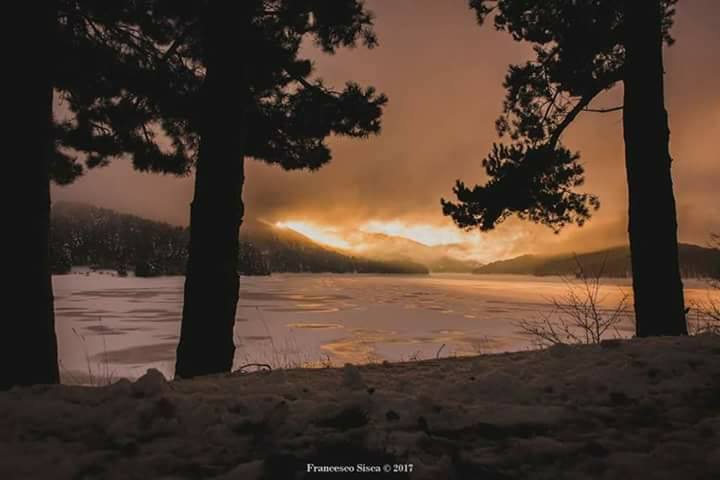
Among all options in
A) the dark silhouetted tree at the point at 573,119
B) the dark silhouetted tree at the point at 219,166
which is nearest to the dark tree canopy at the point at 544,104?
the dark silhouetted tree at the point at 573,119

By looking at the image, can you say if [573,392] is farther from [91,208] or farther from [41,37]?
[91,208]

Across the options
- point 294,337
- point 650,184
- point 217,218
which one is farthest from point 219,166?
point 294,337

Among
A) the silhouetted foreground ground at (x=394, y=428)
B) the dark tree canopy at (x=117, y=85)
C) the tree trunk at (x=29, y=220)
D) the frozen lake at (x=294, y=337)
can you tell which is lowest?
the frozen lake at (x=294, y=337)

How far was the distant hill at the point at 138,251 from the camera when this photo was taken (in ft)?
322

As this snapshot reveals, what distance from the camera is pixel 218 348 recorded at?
14.4 feet

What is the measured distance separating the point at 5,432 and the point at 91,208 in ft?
767

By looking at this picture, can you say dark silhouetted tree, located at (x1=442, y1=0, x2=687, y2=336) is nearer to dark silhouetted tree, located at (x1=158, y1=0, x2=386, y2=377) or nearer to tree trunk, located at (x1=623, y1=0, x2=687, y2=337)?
tree trunk, located at (x1=623, y1=0, x2=687, y2=337)

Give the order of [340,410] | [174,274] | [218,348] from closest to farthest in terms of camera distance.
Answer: [340,410]
[218,348]
[174,274]

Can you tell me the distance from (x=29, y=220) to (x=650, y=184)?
19.8ft

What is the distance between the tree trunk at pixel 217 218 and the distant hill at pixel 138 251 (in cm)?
7268

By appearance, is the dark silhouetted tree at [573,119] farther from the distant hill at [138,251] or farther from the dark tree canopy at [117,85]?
the distant hill at [138,251]

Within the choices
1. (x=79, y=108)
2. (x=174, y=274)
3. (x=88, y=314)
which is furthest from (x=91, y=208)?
(x=79, y=108)

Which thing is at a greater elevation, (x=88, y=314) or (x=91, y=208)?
(x=91, y=208)

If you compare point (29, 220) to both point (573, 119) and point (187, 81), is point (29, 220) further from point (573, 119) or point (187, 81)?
point (573, 119)
